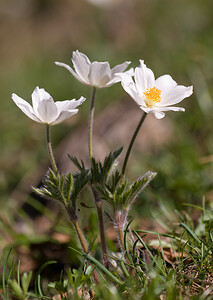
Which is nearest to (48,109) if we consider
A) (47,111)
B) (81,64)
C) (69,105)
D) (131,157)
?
(47,111)

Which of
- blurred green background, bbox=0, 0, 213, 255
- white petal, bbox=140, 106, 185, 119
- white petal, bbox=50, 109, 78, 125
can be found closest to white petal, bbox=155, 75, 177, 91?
white petal, bbox=140, 106, 185, 119

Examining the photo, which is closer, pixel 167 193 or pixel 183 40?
pixel 167 193

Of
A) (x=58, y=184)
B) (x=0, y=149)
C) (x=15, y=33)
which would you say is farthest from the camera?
(x=15, y=33)

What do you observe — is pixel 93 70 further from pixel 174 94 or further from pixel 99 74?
pixel 174 94

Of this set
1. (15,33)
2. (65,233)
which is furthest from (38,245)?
(15,33)

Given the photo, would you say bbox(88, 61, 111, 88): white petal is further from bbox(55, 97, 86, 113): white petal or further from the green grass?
the green grass

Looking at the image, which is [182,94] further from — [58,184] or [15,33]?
[15,33]

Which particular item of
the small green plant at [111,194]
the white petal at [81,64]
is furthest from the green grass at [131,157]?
the white petal at [81,64]
